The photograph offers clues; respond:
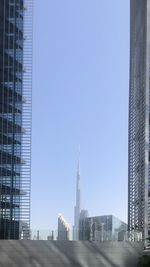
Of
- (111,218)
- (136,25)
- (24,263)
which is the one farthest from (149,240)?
(136,25)

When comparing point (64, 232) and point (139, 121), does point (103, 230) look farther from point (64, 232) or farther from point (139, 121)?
point (139, 121)

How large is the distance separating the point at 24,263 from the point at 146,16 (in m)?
22.6

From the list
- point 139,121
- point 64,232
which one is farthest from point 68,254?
point 139,121

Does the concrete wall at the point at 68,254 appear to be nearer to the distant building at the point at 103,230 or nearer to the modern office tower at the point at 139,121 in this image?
the distant building at the point at 103,230

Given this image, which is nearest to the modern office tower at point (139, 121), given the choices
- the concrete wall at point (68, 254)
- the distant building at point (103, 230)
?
the distant building at point (103, 230)

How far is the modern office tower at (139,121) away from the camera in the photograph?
40188 mm

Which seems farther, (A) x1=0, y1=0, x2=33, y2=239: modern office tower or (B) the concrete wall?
(A) x1=0, y1=0, x2=33, y2=239: modern office tower

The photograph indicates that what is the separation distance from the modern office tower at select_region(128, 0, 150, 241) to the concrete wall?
7068 mm

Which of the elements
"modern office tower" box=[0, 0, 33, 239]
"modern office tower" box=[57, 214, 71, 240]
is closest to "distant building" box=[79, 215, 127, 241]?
"modern office tower" box=[57, 214, 71, 240]

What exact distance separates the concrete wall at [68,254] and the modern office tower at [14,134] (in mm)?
14516

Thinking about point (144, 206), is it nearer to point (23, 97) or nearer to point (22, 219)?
point (22, 219)

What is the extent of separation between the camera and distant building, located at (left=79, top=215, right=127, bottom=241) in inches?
1152

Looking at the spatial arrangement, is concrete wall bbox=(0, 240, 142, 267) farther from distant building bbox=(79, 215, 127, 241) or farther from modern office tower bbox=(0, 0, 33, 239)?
modern office tower bbox=(0, 0, 33, 239)

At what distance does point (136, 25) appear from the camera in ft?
165
